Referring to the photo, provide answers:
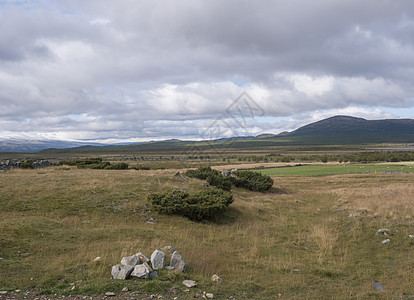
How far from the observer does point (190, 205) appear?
16.1m

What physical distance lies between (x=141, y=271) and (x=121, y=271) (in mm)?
513

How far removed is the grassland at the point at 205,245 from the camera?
Result: 7.45 m

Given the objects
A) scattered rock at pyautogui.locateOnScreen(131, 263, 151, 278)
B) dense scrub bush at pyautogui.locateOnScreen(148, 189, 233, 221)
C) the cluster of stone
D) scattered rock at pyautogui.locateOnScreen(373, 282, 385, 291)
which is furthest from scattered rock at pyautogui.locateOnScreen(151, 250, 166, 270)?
dense scrub bush at pyautogui.locateOnScreen(148, 189, 233, 221)

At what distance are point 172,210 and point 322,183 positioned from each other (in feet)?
101

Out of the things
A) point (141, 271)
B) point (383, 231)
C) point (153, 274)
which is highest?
point (141, 271)

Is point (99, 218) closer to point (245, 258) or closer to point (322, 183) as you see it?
point (245, 258)

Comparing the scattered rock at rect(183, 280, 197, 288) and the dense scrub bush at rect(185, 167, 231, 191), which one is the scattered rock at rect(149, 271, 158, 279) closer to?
the scattered rock at rect(183, 280, 197, 288)

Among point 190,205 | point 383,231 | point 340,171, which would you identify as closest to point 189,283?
point 190,205

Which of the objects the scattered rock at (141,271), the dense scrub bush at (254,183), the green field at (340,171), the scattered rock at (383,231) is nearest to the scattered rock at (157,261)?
the scattered rock at (141,271)

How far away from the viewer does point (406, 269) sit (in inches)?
347

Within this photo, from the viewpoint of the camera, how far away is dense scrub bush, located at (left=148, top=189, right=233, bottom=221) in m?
16.1

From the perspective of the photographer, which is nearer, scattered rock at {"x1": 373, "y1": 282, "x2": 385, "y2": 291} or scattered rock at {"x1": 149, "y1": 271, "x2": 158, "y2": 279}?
scattered rock at {"x1": 373, "y1": 282, "x2": 385, "y2": 291}

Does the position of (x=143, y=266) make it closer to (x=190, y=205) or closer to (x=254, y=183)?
(x=190, y=205)

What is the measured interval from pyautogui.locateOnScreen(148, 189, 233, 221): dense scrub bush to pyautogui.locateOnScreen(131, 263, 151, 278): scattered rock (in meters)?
8.24
